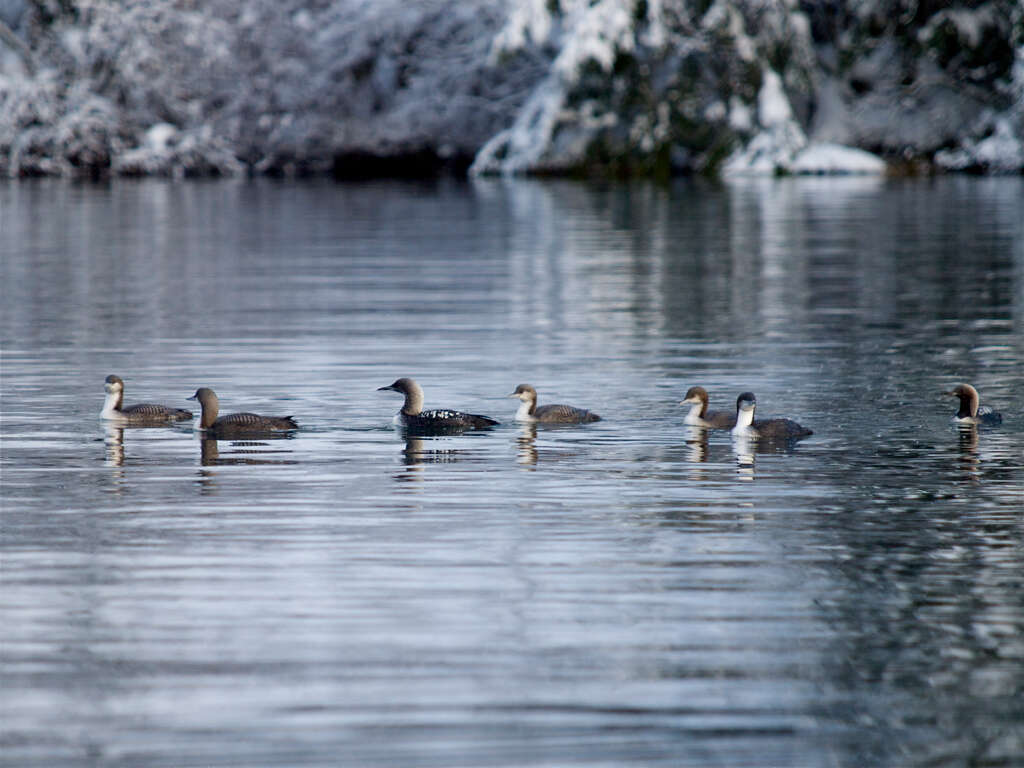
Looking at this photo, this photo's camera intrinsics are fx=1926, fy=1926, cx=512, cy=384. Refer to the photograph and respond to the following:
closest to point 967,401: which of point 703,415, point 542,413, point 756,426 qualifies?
point 756,426

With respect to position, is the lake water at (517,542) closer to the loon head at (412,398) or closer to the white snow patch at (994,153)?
the loon head at (412,398)

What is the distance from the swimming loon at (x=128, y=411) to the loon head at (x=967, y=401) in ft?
19.4

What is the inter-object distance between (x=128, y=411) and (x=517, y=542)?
5476 millimetres

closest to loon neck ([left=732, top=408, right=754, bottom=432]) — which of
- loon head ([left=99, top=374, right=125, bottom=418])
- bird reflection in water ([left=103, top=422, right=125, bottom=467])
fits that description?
bird reflection in water ([left=103, top=422, right=125, bottom=467])

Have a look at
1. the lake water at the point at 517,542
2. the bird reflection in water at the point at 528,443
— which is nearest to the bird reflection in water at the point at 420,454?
the lake water at the point at 517,542

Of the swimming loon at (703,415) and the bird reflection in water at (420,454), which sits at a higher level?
the swimming loon at (703,415)

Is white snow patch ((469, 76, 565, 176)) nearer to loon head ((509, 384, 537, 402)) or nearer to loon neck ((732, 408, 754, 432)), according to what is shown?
loon head ((509, 384, 537, 402))

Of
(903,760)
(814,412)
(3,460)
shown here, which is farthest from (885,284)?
(903,760)

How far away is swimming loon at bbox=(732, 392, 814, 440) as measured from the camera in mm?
13484

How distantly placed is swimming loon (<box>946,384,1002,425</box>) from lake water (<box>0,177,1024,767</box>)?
0.17 m

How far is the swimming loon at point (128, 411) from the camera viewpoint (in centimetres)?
1453

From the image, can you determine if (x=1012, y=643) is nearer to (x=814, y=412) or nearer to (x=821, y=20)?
(x=814, y=412)

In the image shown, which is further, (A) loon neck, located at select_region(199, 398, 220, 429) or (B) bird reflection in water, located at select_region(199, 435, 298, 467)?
(A) loon neck, located at select_region(199, 398, 220, 429)

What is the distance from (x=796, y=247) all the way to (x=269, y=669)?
87.9ft
